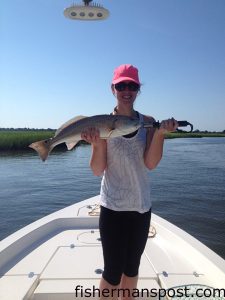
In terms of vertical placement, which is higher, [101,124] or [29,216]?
[101,124]

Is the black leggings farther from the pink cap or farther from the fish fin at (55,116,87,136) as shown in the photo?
the pink cap

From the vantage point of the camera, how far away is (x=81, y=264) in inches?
169

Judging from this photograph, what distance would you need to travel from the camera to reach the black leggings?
9.17ft

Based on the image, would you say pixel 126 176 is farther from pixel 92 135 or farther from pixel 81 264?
pixel 81 264

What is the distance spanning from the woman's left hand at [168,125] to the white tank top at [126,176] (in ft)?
0.80

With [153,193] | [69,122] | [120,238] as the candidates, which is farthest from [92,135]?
[153,193]

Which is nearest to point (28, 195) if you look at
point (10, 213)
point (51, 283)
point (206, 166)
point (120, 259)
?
point (10, 213)

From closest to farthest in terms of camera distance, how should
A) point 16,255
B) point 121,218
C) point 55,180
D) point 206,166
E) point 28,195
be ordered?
point 121,218, point 16,255, point 28,195, point 55,180, point 206,166

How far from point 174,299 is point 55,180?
16.1 m

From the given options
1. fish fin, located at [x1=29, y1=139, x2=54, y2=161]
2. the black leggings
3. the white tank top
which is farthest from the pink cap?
the black leggings

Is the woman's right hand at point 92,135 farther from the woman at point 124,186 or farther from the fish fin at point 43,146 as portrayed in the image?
the fish fin at point 43,146

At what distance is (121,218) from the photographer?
2.80 m

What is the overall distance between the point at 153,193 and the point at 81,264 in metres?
11.7

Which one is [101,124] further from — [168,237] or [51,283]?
[168,237]
